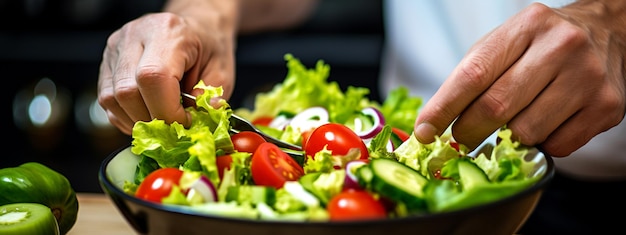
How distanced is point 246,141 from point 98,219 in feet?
1.19

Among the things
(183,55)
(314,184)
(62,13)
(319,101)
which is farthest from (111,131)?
(314,184)

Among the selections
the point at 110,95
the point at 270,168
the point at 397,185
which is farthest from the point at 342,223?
the point at 110,95

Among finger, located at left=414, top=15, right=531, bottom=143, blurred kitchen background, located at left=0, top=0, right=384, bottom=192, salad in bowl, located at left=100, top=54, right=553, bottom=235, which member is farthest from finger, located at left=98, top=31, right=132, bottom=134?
blurred kitchen background, located at left=0, top=0, right=384, bottom=192

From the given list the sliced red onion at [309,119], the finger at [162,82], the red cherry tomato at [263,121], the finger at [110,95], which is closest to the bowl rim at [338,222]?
the finger at [162,82]

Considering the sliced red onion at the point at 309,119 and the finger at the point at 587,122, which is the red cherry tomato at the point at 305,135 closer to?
the sliced red onion at the point at 309,119

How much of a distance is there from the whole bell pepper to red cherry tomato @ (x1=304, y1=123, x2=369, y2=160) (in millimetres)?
364

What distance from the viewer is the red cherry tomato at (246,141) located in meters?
1.05

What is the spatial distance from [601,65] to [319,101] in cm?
65

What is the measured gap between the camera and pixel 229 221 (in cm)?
73

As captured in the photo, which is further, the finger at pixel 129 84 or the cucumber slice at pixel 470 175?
the finger at pixel 129 84

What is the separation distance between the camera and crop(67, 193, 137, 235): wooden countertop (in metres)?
1.21

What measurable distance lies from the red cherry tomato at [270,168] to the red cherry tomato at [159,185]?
0.31 feet

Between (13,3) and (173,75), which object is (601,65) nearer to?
(173,75)

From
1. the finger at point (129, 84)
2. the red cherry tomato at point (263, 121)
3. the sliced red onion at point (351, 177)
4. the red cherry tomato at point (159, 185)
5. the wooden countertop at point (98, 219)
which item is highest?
the finger at point (129, 84)
